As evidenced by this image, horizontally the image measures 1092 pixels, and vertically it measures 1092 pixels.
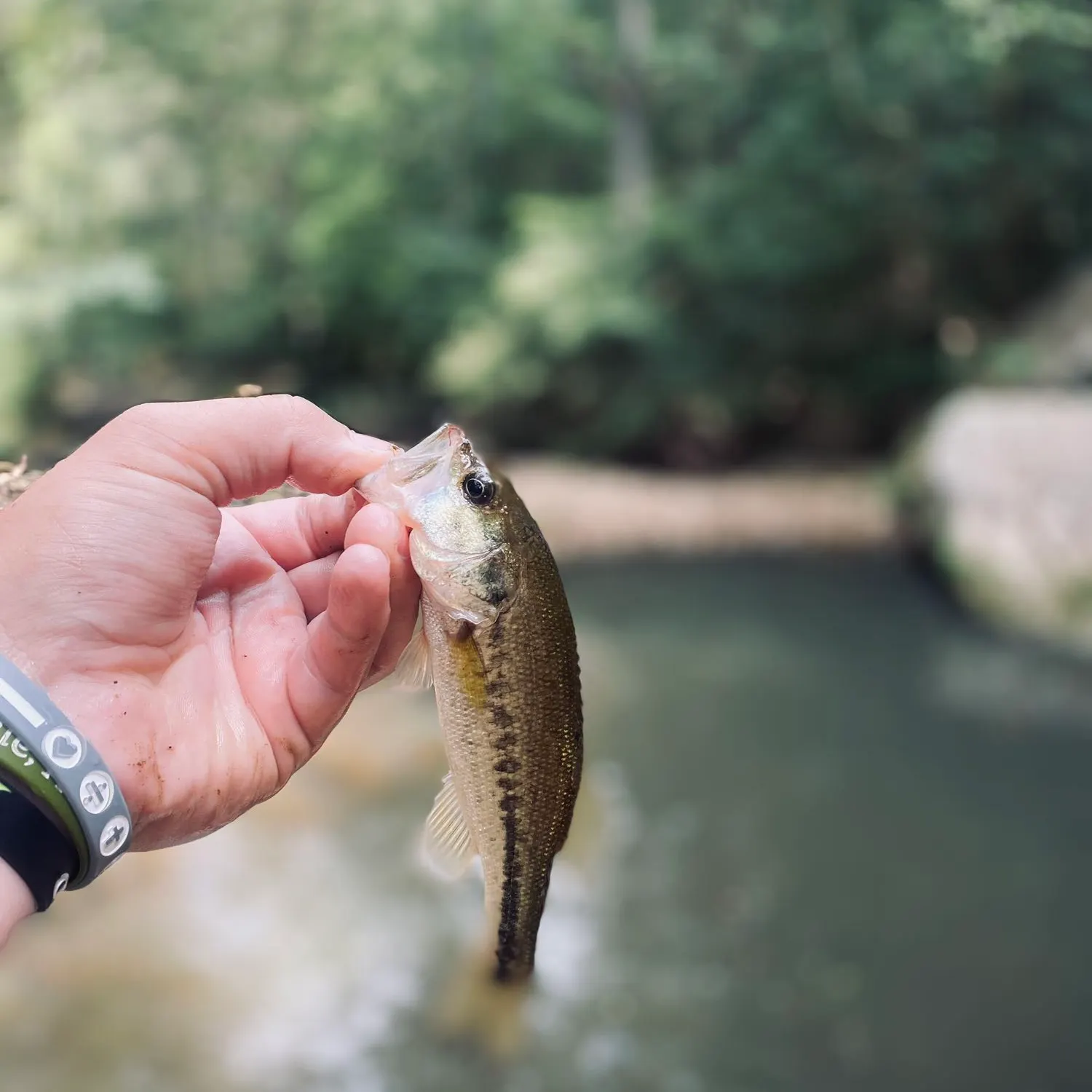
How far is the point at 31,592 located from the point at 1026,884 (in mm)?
5089

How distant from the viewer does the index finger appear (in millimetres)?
1293

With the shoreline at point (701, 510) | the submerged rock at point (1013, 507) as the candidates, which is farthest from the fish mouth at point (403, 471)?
the shoreline at point (701, 510)

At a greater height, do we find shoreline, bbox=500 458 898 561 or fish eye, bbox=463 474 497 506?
fish eye, bbox=463 474 497 506

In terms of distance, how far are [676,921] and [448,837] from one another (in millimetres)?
3817

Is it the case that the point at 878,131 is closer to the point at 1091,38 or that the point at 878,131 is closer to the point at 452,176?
the point at 1091,38

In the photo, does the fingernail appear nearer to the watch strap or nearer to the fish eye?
the fish eye

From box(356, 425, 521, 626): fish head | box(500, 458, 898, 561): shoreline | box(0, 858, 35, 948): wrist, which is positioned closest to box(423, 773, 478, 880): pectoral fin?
box(356, 425, 521, 626): fish head

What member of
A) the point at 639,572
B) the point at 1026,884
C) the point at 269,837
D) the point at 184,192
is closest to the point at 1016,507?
the point at 639,572

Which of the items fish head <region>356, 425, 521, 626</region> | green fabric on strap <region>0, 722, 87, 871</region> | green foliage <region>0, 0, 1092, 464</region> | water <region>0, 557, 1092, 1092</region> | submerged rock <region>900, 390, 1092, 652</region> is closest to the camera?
green fabric on strap <region>0, 722, 87, 871</region>

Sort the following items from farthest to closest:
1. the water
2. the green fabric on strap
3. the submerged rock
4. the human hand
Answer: the submerged rock → the water → the human hand → the green fabric on strap

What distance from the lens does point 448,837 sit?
4.72ft

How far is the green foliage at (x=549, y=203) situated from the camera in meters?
10.1

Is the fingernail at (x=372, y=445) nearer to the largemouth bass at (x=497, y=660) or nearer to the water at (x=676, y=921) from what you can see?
the largemouth bass at (x=497, y=660)

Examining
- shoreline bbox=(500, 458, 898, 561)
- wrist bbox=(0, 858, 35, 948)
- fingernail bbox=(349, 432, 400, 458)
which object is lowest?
shoreline bbox=(500, 458, 898, 561)
